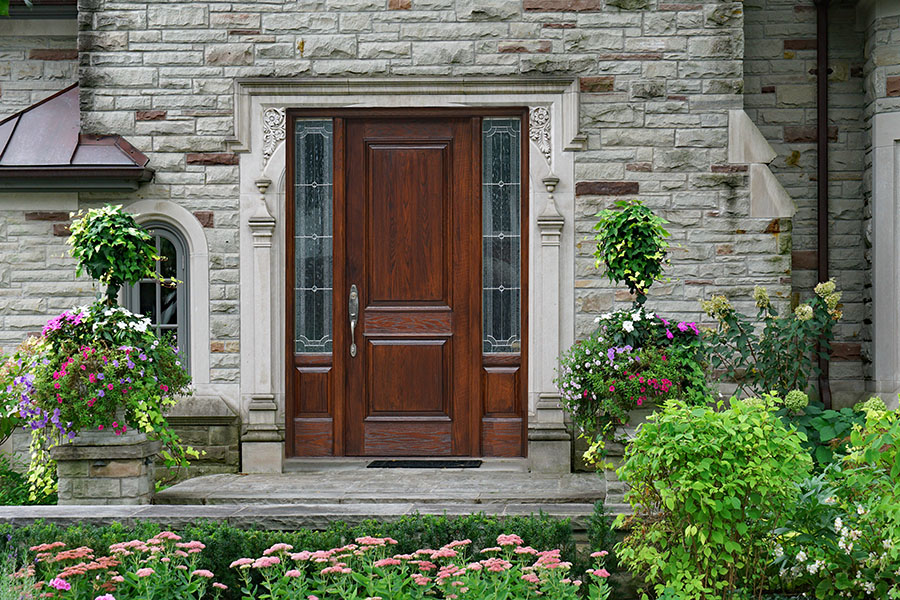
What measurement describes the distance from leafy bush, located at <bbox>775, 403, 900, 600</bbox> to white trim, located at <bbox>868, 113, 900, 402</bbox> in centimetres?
347

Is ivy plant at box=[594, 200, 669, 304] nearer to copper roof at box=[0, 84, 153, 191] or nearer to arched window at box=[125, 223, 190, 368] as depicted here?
arched window at box=[125, 223, 190, 368]

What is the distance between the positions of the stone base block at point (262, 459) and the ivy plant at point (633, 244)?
291 centimetres

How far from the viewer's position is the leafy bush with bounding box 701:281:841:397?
688 cm

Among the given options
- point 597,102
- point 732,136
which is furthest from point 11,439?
point 732,136

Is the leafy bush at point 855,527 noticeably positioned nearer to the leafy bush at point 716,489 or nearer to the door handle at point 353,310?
the leafy bush at point 716,489

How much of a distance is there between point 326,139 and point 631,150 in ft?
7.47

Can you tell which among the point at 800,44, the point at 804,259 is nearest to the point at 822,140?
the point at 800,44

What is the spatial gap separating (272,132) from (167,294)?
146 centimetres

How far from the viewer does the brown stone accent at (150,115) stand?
A: 7477 mm

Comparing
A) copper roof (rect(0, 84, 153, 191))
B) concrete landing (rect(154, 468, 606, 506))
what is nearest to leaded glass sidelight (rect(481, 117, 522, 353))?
concrete landing (rect(154, 468, 606, 506))

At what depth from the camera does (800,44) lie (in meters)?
7.91

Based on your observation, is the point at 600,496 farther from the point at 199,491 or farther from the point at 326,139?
the point at 326,139

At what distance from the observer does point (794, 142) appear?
793 centimetres

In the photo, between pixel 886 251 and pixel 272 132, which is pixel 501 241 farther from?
pixel 886 251
